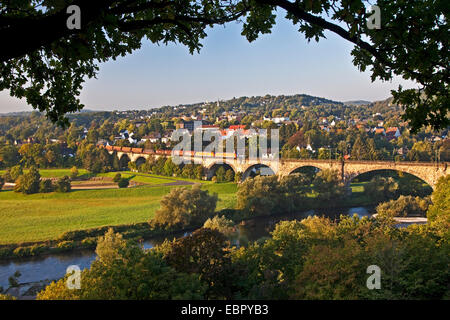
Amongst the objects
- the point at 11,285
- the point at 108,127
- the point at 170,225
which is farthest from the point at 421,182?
the point at 108,127

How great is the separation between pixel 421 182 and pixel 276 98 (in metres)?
121

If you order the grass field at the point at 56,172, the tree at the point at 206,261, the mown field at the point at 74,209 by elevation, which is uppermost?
the tree at the point at 206,261

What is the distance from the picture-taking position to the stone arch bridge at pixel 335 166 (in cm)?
2692

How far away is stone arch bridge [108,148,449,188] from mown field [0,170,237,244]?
13.4ft

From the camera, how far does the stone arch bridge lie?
26922 millimetres

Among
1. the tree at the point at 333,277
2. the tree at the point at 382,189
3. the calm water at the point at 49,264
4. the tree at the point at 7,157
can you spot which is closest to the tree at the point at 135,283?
the tree at the point at 333,277

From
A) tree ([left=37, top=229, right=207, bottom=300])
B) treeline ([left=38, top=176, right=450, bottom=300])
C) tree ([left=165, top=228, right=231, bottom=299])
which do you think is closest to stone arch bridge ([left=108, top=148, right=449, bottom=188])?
treeline ([left=38, top=176, right=450, bottom=300])

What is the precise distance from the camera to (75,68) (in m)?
3.36

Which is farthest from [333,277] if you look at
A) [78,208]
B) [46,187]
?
[46,187]

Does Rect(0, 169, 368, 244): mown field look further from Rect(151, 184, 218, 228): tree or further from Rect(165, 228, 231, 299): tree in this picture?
Rect(165, 228, 231, 299): tree

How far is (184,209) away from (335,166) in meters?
16.4

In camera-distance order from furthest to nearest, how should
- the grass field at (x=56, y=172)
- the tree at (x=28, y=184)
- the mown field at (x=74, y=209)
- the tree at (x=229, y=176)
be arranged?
the grass field at (x=56, y=172) < the tree at (x=229, y=176) < the tree at (x=28, y=184) < the mown field at (x=74, y=209)

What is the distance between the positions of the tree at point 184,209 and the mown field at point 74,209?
6.53 ft

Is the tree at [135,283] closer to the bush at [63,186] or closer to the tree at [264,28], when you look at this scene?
the tree at [264,28]
